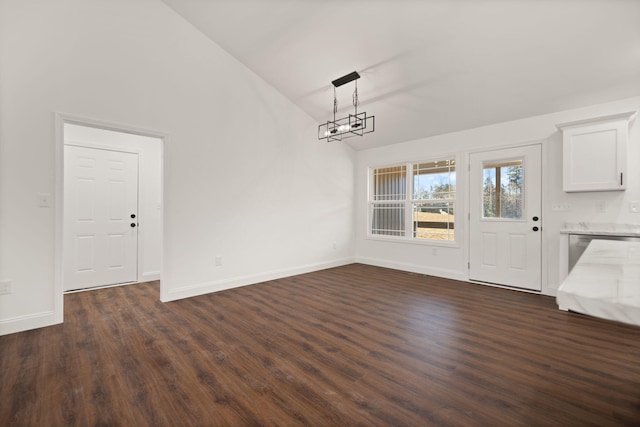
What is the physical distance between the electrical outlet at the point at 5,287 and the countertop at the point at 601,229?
588 centimetres

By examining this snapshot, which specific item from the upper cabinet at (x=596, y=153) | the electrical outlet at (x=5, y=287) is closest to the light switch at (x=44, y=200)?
the electrical outlet at (x=5, y=287)

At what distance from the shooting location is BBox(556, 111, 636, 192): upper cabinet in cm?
327

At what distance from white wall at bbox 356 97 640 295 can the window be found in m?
0.20

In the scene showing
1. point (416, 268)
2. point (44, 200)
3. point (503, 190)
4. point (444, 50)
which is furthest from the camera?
point (416, 268)

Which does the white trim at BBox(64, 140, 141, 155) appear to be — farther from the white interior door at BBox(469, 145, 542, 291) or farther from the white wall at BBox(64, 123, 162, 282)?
the white interior door at BBox(469, 145, 542, 291)

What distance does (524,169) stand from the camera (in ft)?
13.6

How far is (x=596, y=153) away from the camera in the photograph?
3.41m

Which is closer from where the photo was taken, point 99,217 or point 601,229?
point 601,229

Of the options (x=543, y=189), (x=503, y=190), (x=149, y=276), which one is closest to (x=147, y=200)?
(x=149, y=276)

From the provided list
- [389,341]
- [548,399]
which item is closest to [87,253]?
[389,341]

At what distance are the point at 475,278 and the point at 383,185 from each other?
246 cm

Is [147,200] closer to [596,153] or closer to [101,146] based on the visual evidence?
[101,146]

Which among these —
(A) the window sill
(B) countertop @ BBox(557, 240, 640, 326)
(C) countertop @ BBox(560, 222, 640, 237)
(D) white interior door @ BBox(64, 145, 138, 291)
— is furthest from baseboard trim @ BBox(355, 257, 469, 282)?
(D) white interior door @ BBox(64, 145, 138, 291)

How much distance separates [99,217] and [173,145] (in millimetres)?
1801
